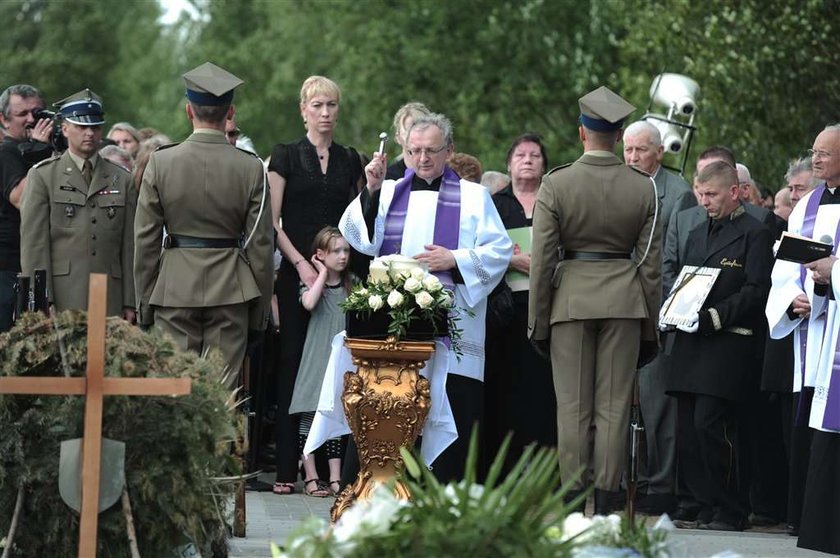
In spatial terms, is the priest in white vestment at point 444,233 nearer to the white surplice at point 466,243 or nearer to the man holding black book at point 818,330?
the white surplice at point 466,243

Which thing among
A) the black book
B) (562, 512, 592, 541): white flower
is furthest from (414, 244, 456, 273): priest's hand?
(562, 512, 592, 541): white flower

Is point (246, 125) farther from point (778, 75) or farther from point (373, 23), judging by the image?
point (778, 75)

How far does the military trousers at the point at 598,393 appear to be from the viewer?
10109 millimetres

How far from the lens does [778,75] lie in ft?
69.5

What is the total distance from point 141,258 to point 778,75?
12895 millimetres

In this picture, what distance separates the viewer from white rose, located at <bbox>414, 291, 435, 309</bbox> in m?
9.61

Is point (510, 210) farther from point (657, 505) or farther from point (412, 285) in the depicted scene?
point (412, 285)

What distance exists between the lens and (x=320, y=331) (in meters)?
12.2

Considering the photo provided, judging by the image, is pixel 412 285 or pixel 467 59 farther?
pixel 467 59

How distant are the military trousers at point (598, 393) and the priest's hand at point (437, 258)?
88 cm

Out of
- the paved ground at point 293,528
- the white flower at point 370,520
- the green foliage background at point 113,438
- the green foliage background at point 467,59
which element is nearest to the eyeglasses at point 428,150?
the paved ground at point 293,528

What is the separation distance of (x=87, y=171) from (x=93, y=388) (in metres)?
5.26

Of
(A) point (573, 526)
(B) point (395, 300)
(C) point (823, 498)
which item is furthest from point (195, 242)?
(A) point (573, 526)

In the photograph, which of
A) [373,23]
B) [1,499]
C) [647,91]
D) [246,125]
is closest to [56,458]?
[1,499]
